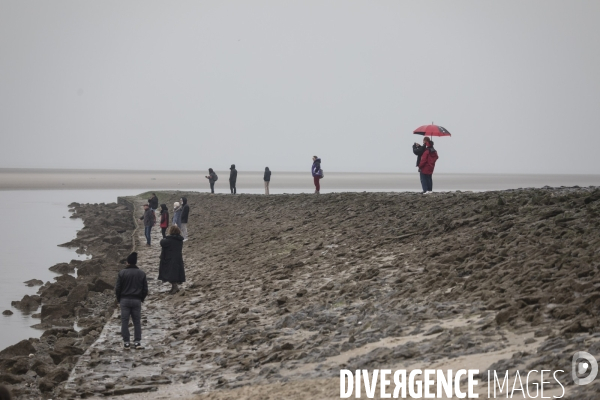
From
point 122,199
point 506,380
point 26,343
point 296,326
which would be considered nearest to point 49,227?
point 122,199

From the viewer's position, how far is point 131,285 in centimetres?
1424

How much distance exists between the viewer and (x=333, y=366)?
11.2 m

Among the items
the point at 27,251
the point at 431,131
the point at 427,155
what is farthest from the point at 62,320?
the point at 27,251

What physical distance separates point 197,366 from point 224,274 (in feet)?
27.8

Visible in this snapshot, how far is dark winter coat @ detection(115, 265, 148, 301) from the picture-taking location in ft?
46.6

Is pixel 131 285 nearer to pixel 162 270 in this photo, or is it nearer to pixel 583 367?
pixel 162 270

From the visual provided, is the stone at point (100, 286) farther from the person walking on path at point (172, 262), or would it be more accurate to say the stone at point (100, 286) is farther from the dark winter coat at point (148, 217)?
the person walking on path at point (172, 262)

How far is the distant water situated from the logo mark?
13071 mm

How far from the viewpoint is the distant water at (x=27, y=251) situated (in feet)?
67.5

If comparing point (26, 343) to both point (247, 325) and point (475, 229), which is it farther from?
point (475, 229)

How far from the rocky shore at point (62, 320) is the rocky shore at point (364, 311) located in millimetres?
61

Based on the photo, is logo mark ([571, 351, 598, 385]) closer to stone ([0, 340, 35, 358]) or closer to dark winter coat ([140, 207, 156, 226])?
stone ([0, 340, 35, 358])

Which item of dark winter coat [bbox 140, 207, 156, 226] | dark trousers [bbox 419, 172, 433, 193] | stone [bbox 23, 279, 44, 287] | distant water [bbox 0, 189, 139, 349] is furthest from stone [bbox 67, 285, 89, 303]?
dark trousers [bbox 419, 172, 433, 193]

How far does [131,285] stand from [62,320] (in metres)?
6.21
